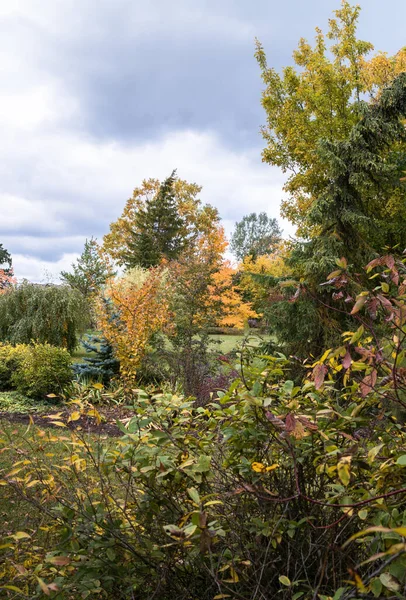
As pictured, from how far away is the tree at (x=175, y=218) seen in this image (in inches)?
1184

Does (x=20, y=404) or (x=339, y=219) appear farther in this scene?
(x=339, y=219)

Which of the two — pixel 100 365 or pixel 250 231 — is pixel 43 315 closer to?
pixel 100 365

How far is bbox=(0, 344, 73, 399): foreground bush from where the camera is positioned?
8.77 metres

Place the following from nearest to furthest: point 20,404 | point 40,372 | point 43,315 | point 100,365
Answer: point 20,404
point 40,372
point 100,365
point 43,315

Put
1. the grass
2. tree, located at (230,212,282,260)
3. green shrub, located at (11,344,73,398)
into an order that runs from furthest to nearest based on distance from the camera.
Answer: tree, located at (230,212,282,260) < green shrub, located at (11,344,73,398) < the grass

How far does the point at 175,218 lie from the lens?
1214 inches

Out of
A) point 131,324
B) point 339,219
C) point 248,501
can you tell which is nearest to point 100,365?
point 131,324

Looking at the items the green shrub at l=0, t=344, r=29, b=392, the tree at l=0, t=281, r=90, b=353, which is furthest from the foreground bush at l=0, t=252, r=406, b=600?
the tree at l=0, t=281, r=90, b=353

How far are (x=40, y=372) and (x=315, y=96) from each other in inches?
433

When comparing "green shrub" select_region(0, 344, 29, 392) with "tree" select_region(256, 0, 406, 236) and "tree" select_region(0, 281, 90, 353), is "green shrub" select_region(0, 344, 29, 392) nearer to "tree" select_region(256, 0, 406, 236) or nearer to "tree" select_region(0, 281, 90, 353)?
"tree" select_region(0, 281, 90, 353)

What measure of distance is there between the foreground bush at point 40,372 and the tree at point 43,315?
3.01m

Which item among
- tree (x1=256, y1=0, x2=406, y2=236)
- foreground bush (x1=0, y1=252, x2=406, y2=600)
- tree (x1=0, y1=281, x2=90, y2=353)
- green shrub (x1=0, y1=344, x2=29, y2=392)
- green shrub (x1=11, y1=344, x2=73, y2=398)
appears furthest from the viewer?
tree (x1=256, y1=0, x2=406, y2=236)

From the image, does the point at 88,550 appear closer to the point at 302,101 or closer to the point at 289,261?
the point at 289,261

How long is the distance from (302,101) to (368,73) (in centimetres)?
206
